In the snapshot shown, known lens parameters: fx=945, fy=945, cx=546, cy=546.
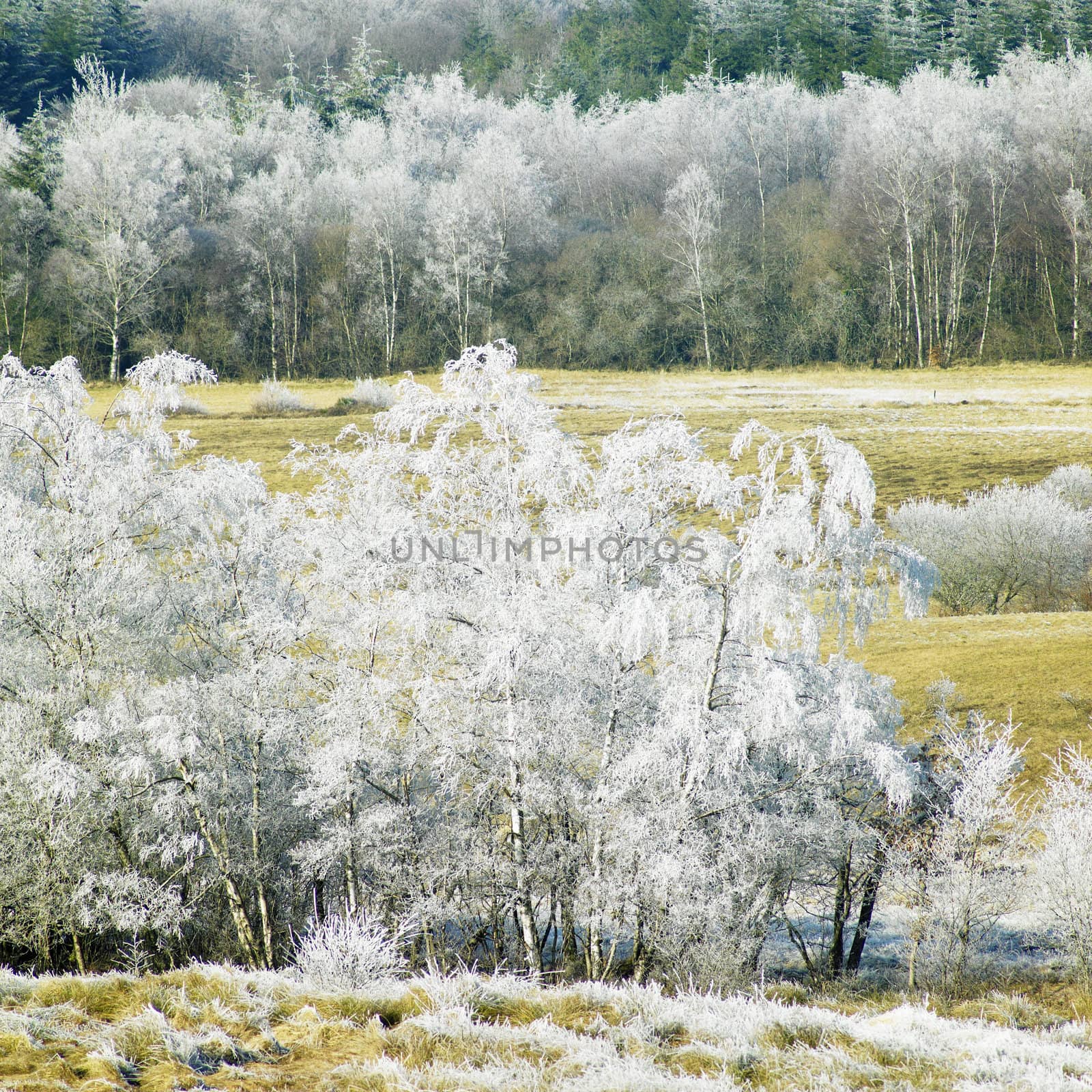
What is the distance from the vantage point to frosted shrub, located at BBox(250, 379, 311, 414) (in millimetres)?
34000

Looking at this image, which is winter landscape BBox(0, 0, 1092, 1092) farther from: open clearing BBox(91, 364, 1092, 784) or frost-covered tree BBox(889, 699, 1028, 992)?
open clearing BBox(91, 364, 1092, 784)

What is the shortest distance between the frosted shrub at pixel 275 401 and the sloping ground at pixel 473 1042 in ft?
95.5

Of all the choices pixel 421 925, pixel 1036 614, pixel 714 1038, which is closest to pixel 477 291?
pixel 1036 614

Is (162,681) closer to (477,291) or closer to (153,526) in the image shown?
(153,526)

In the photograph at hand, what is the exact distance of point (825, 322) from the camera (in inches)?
1533

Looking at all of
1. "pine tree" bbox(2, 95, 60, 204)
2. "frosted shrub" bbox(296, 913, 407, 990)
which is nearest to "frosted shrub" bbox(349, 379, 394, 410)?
Result: "pine tree" bbox(2, 95, 60, 204)

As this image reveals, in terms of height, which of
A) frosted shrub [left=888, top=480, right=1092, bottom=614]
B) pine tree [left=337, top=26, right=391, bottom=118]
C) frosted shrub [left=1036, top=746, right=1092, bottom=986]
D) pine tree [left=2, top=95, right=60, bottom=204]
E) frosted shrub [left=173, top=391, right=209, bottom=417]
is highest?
pine tree [left=337, top=26, right=391, bottom=118]

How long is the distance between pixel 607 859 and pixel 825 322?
3421 cm

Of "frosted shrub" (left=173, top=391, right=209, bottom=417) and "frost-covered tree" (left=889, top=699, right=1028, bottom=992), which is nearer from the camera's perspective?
"frost-covered tree" (left=889, top=699, right=1028, bottom=992)

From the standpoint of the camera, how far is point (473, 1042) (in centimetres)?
554

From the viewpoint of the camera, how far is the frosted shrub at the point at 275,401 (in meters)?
34.0

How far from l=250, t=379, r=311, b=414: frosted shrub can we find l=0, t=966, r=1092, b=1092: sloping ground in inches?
1146

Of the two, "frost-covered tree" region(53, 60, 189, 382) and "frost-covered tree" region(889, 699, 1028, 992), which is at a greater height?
"frost-covered tree" region(53, 60, 189, 382)

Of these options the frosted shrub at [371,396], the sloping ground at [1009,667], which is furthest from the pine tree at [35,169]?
the sloping ground at [1009,667]
